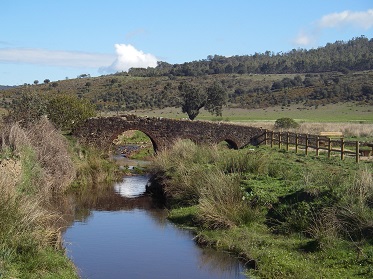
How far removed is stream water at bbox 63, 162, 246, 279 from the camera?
52.7ft

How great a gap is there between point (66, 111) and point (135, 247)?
24.9 m

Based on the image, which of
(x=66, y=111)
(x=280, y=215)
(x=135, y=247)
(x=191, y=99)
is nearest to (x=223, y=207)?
(x=280, y=215)

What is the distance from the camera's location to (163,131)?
44719 mm

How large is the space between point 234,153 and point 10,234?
1553 cm

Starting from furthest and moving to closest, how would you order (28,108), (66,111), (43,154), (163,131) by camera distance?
(163,131) < (66,111) < (28,108) < (43,154)

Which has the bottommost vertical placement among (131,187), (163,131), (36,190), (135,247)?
(131,187)

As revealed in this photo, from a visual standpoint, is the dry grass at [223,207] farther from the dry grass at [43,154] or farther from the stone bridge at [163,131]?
the stone bridge at [163,131]

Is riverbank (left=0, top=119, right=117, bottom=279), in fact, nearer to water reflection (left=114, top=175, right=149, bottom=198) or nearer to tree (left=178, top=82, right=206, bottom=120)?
water reflection (left=114, top=175, right=149, bottom=198)

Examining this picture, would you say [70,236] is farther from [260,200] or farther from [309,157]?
[309,157]

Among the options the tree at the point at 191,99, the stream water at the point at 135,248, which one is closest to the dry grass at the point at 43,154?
the stream water at the point at 135,248

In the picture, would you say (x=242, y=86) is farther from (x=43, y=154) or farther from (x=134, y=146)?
(x=43, y=154)

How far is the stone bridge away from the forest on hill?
92.8ft

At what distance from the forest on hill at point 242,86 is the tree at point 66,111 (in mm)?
32393

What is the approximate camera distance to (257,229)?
61.2 ft
